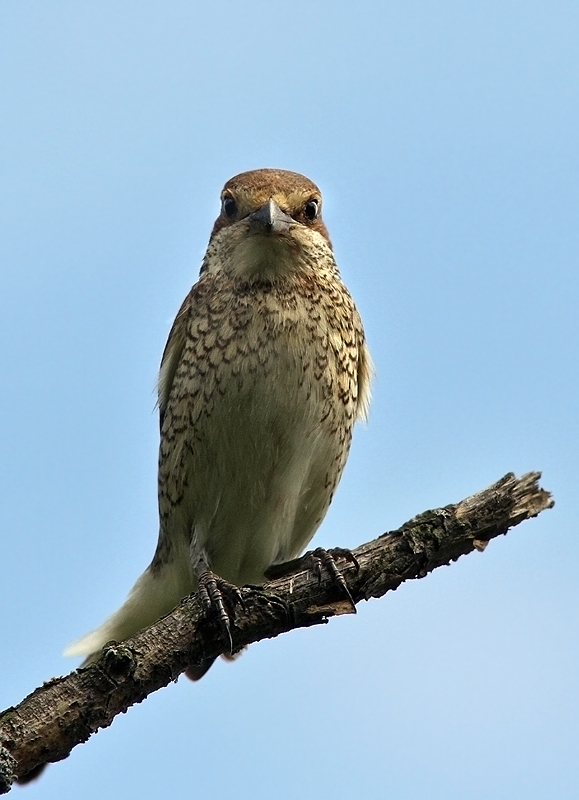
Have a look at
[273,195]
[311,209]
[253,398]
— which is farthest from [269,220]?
[253,398]

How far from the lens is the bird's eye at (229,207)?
7652 mm

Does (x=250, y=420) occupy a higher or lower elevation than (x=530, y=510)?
higher

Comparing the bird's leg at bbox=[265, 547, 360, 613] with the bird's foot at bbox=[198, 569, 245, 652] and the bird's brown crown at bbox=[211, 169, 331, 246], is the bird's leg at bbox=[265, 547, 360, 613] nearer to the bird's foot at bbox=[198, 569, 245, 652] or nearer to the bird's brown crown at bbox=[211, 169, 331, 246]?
the bird's foot at bbox=[198, 569, 245, 652]

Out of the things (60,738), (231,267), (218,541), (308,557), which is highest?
(231,267)

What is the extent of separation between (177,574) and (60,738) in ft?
7.88

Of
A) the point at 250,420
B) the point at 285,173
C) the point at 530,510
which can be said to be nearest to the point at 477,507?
the point at 530,510

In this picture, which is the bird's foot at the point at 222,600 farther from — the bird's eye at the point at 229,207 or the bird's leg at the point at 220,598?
the bird's eye at the point at 229,207

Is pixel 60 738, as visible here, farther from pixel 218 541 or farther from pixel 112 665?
pixel 218 541

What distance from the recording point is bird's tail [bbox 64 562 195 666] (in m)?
7.71

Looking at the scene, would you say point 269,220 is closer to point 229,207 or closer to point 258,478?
point 229,207

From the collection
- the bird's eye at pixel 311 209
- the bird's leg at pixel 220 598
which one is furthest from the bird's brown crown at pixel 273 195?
the bird's leg at pixel 220 598

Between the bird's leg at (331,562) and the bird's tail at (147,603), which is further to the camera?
the bird's tail at (147,603)

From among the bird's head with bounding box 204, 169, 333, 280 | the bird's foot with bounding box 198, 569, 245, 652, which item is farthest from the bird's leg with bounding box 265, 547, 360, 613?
the bird's head with bounding box 204, 169, 333, 280

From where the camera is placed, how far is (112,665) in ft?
18.1
